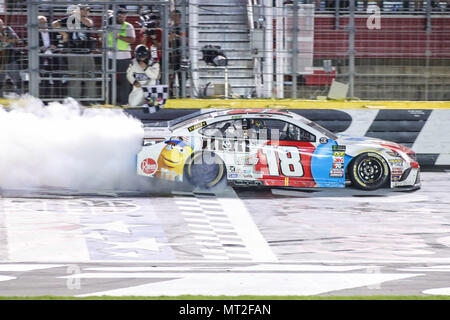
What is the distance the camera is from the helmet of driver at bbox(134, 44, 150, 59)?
533 inches

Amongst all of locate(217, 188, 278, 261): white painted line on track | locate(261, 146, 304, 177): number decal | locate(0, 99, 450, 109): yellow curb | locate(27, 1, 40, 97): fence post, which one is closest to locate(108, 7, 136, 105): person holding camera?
locate(0, 99, 450, 109): yellow curb

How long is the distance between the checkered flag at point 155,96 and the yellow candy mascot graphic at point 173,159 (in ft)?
7.82

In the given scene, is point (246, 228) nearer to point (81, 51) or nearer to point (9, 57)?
point (81, 51)

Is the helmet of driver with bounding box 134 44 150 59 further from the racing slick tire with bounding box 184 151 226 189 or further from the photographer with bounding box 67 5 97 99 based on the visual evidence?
the racing slick tire with bounding box 184 151 226 189

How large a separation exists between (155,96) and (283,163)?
331 centimetres

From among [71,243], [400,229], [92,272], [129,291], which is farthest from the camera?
[400,229]

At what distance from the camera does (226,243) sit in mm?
8445

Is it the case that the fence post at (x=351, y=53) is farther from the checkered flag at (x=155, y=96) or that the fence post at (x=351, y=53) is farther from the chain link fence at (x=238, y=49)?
the checkered flag at (x=155, y=96)

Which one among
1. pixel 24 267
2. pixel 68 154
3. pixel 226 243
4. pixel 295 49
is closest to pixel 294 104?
pixel 295 49

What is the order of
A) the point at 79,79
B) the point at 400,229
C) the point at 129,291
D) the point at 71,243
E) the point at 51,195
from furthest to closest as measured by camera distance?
the point at 79,79
the point at 51,195
the point at 400,229
the point at 71,243
the point at 129,291
